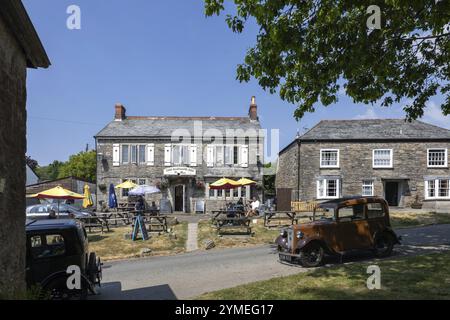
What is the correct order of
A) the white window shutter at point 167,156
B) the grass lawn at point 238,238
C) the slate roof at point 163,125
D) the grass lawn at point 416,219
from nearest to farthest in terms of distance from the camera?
the grass lawn at point 238,238, the grass lawn at point 416,219, the white window shutter at point 167,156, the slate roof at point 163,125

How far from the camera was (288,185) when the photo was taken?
34844mm

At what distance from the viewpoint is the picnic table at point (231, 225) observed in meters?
18.6

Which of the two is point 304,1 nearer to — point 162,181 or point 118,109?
point 162,181

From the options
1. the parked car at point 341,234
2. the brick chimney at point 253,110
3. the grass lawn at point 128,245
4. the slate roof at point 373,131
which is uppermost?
the brick chimney at point 253,110

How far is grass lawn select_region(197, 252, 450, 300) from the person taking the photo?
782 cm

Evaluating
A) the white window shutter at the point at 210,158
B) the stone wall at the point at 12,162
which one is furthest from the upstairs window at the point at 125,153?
the stone wall at the point at 12,162

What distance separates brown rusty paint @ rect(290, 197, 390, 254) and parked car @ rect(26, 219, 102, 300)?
20.2 ft

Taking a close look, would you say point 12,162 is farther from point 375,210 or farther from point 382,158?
point 382,158

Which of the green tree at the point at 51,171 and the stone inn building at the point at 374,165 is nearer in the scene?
the stone inn building at the point at 374,165

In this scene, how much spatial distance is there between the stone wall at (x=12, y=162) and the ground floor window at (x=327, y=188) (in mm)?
27820

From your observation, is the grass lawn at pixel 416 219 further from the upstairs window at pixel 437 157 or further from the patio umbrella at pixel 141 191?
the patio umbrella at pixel 141 191

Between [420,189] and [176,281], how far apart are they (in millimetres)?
27003

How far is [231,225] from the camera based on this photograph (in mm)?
19812
